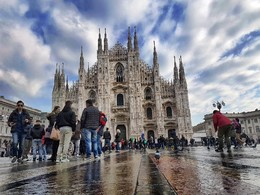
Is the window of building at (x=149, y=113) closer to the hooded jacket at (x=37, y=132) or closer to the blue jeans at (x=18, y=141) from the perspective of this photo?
the hooded jacket at (x=37, y=132)

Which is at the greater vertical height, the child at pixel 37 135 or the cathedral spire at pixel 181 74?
the cathedral spire at pixel 181 74

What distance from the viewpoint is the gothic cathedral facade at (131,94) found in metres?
26.9

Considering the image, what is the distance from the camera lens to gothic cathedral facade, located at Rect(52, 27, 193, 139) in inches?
1059

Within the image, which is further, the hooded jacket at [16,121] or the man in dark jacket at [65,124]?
the hooded jacket at [16,121]

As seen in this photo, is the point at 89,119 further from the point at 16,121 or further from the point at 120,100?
the point at 120,100

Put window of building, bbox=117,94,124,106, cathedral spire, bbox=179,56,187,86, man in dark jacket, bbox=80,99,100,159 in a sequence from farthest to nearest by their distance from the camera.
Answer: window of building, bbox=117,94,124,106, cathedral spire, bbox=179,56,187,86, man in dark jacket, bbox=80,99,100,159

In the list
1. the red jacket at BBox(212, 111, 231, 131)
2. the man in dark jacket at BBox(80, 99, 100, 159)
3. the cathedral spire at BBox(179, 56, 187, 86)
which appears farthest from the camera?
the cathedral spire at BBox(179, 56, 187, 86)

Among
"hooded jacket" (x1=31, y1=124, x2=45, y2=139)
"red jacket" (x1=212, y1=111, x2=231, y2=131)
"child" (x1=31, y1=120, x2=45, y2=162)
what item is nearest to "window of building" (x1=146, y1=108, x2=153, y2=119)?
"red jacket" (x1=212, y1=111, x2=231, y2=131)

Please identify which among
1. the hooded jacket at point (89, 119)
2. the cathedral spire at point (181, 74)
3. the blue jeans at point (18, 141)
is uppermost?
the cathedral spire at point (181, 74)

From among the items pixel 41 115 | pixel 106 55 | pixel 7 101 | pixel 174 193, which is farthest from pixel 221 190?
pixel 41 115

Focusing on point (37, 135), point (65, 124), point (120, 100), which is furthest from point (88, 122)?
point (120, 100)

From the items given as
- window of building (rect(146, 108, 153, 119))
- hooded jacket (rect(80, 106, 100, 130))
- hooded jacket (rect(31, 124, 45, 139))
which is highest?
window of building (rect(146, 108, 153, 119))

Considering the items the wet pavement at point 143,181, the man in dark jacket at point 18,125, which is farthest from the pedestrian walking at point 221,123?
the man in dark jacket at point 18,125

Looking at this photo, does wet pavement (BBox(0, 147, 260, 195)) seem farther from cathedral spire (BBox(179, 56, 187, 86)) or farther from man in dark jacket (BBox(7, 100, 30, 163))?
cathedral spire (BBox(179, 56, 187, 86))
